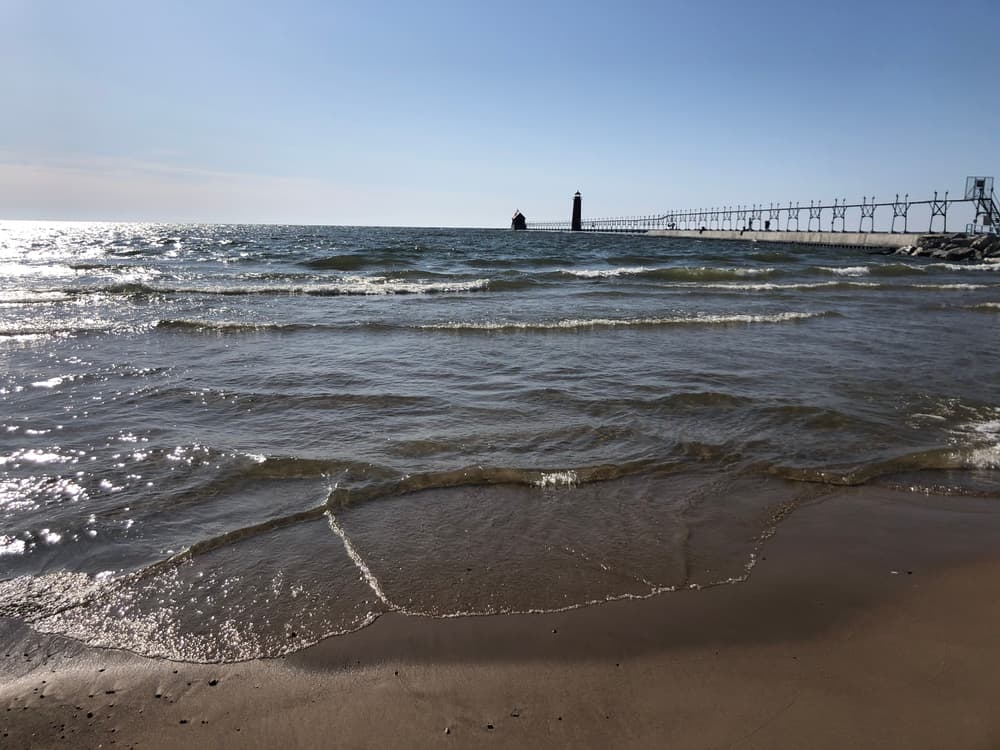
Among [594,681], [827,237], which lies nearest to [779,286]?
[594,681]

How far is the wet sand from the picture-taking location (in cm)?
245

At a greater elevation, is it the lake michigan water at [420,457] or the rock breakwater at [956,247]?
the rock breakwater at [956,247]

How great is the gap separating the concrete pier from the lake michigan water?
48.4m

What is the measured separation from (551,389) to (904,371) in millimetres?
5581

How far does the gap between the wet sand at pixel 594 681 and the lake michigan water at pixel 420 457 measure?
20cm

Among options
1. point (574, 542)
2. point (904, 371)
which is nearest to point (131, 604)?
point (574, 542)

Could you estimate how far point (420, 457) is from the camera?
5418 millimetres

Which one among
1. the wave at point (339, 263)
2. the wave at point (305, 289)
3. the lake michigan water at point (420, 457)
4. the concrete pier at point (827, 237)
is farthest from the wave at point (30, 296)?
the concrete pier at point (827, 237)

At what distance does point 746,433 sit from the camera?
20.3 ft

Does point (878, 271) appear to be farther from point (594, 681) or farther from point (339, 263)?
point (594, 681)

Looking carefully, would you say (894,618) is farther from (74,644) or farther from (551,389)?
(551,389)

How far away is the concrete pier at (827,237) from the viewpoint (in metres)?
53.8

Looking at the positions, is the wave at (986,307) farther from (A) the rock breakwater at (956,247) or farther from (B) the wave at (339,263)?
(A) the rock breakwater at (956,247)

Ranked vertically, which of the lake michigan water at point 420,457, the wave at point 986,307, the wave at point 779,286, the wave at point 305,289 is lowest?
the lake michigan water at point 420,457
